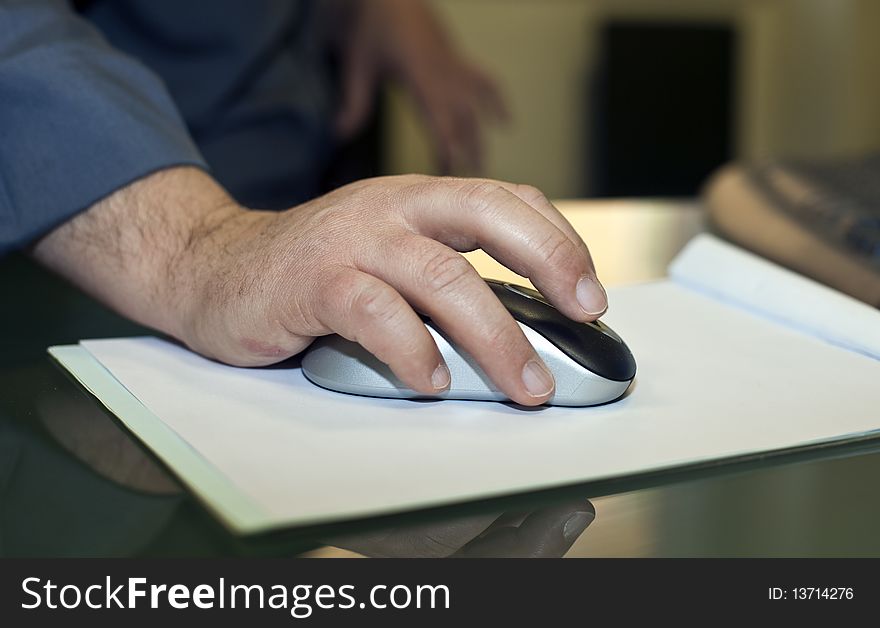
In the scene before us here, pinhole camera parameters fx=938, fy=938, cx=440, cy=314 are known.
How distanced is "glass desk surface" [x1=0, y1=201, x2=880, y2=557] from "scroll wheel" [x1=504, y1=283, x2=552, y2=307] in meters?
0.11

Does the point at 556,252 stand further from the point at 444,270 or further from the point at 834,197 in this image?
the point at 834,197

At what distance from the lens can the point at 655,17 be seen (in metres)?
3.15

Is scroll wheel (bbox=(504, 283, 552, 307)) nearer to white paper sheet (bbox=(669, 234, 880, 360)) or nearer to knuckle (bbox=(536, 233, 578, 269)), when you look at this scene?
knuckle (bbox=(536, 233, 578, 269))

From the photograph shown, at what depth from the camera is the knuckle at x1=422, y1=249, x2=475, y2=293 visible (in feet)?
1.30

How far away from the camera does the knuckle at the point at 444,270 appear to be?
1.30 feet

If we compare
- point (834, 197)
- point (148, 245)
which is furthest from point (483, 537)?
point (834, 197)

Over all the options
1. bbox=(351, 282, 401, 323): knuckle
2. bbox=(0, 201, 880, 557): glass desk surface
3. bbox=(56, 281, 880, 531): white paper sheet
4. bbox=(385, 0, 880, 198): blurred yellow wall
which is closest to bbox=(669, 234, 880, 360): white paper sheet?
bbox=(56, 281, 880, 531): white paper sheet

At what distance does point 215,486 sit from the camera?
1.03ft

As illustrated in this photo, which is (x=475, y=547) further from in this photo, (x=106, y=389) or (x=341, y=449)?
(x=106, y=389)

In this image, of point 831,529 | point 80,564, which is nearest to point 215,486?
point 80,564

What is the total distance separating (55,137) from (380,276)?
0.24 metres

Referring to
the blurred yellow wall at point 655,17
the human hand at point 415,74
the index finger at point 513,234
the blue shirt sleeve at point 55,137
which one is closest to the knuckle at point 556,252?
the index finger at point 513,234

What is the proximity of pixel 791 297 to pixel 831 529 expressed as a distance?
0.26 metres

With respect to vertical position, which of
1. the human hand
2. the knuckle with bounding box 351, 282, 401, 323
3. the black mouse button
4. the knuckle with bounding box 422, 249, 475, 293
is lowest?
the black mouse button
